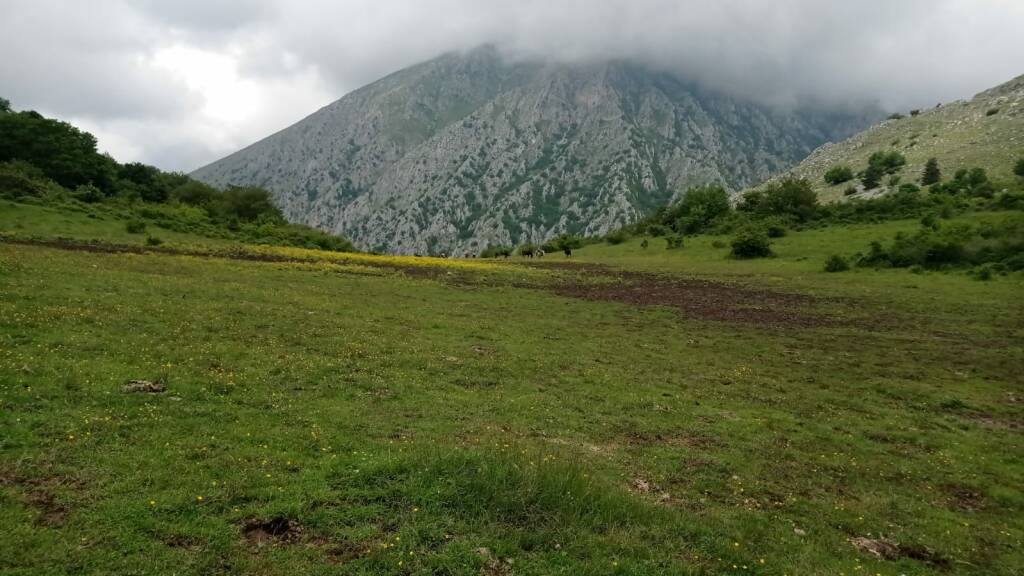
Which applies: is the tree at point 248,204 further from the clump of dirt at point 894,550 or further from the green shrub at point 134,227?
the clump of dirt at point 894,550

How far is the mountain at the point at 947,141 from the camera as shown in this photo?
97.6 meters

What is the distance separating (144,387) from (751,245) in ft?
248

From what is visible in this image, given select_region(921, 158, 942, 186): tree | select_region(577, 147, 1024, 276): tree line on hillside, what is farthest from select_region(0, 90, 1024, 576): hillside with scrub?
select_region(921, 158, 942, 186): tree

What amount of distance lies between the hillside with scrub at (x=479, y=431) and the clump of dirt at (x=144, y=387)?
12 cm

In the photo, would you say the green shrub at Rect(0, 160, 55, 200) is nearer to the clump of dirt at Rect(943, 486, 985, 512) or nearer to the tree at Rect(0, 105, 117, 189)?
the tree at Rect(0, 105, 117, 189)

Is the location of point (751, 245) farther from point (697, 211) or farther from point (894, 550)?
point (894, 550)

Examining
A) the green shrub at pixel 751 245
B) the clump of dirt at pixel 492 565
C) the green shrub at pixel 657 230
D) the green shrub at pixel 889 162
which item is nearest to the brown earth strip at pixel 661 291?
the green shrub at pixel 751 245

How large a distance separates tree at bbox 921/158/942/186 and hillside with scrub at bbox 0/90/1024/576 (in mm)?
70513

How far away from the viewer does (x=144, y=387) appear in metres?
14.1

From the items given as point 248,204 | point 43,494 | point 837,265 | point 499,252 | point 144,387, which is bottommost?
point 43,494

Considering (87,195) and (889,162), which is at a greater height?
(889,162)

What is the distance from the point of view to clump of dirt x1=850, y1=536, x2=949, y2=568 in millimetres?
10367

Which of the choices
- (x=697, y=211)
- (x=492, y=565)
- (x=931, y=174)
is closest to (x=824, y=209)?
(x=931, y=174)

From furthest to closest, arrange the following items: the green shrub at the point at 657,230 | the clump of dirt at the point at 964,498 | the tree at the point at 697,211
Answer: the green shrub at the point at 657,230 < the tree at the point at 697,211 < the clump of dirt at the point at 964,498
